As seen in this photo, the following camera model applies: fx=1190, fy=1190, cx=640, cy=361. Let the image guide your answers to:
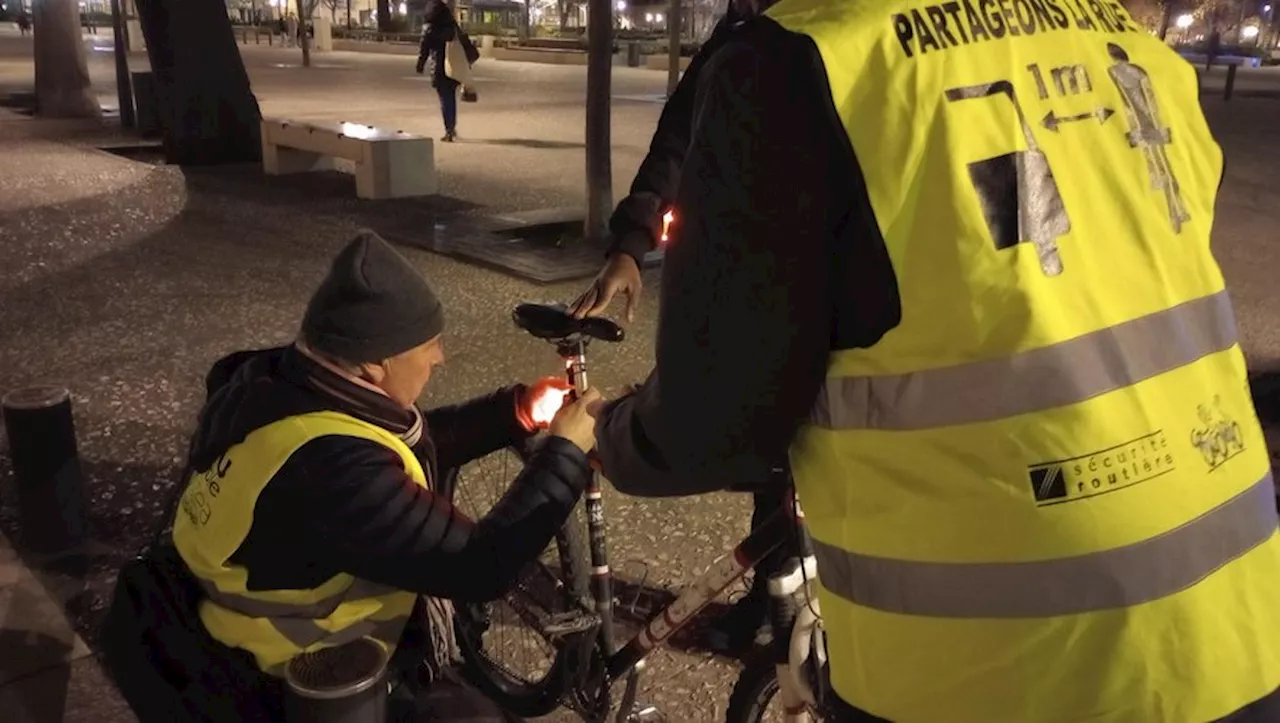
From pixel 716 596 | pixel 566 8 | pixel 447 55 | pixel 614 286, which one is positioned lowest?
pixel 716 596

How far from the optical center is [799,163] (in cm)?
116

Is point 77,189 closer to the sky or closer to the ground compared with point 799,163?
closer to the ground

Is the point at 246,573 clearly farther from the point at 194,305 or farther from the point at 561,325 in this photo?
the point at 194,305

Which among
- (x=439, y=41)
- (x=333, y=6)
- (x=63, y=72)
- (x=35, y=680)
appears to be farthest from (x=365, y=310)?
(x=333, y=6)

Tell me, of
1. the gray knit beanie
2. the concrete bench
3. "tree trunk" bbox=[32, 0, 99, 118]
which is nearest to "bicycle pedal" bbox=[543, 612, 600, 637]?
the gray knit beanie

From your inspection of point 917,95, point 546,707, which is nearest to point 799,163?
point 917,95

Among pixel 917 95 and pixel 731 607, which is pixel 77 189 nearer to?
pixel 731 607

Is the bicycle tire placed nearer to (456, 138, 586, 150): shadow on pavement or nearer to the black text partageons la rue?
the black text partageons la rue

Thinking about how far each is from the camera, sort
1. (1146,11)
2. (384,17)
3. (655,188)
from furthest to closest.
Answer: (384,17) < (655,188) < (1146,11)

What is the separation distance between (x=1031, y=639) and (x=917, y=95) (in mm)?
540

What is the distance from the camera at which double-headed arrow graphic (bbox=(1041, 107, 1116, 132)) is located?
3.96ft

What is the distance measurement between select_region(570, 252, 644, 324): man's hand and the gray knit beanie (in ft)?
1.36

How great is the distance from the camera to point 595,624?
2742 millimetres

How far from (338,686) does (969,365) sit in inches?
49.4
